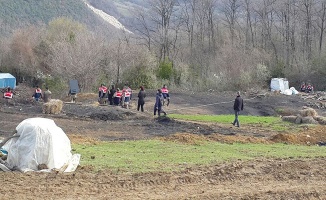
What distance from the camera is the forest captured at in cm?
5766

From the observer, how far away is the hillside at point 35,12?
127219mm

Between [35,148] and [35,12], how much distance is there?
129m

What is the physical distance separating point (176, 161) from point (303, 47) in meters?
61.8

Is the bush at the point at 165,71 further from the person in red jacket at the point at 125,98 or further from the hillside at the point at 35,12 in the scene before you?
the hillside at the point at 35,12

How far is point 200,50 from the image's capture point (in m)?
77.6

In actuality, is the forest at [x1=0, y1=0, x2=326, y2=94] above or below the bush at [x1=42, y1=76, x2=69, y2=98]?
above

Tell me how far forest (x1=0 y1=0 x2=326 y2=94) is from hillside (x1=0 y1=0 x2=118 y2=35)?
173 feet

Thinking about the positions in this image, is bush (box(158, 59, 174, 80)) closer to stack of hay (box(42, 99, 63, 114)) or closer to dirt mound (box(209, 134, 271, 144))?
stack of hay (box(42, 99, 63, 114))

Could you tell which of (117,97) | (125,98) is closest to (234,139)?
(125,98)

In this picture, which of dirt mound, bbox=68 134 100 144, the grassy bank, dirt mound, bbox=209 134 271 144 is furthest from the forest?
the grassy bank

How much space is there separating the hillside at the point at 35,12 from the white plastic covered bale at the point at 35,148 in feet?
353

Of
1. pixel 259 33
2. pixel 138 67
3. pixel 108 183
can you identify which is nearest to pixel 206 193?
pixel 108 183

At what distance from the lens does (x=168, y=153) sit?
60.1 ft

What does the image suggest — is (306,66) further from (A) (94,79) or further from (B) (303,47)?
(A) (94,79)
